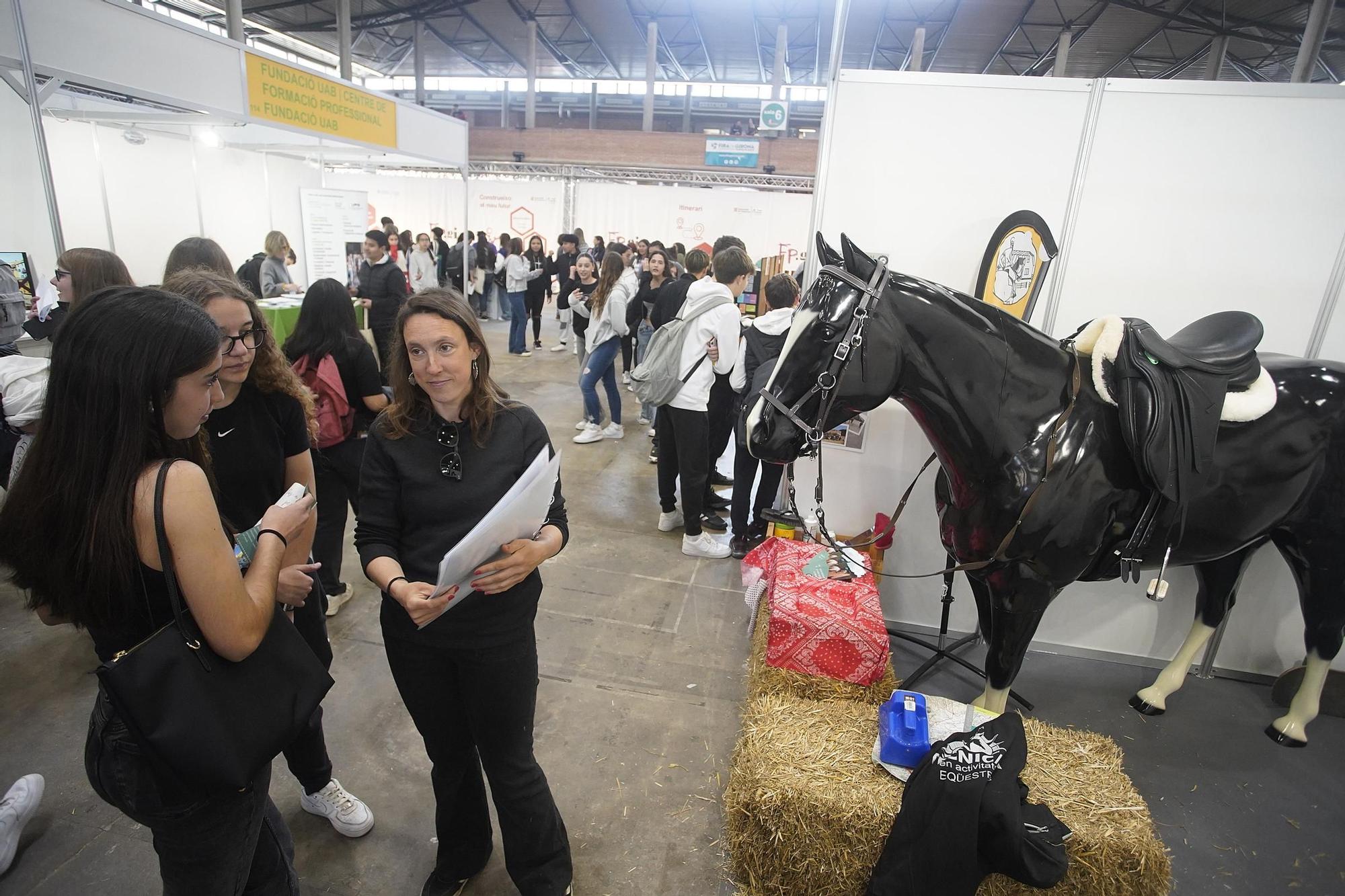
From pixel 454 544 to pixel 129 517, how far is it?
2.00ft

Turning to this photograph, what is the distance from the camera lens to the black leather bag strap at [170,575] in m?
1.03

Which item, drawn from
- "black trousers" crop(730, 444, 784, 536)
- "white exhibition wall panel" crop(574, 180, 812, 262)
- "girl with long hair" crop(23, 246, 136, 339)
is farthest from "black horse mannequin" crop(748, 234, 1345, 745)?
"white exhibition wall panel" crop(574, 180, 812, 262)

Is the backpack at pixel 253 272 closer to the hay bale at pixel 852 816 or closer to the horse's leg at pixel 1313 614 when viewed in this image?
the hay bale at pixel 852 816

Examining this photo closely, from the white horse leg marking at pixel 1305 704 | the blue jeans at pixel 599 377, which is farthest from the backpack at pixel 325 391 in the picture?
the white horse leg marking at pixel 1305 704

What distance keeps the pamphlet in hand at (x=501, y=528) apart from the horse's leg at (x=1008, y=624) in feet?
5.11

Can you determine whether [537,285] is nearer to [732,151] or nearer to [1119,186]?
[1119,186]

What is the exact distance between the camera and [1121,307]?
2.85 metres

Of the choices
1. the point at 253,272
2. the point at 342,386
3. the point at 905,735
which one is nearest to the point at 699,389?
the point at 342,386

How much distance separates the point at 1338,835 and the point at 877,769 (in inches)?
71.5

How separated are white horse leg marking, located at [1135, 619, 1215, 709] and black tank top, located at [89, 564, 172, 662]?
3529 millimetres

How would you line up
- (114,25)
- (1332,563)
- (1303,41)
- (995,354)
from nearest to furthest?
1. (995,354)
2. (1332,563)
3. (114,25)
4. (1303,41)

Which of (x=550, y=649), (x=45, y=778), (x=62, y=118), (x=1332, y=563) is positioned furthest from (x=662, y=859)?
(x=62, y=118)

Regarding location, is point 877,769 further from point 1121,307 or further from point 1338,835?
point 1121,307

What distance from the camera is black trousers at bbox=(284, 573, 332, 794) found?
1946 mm
